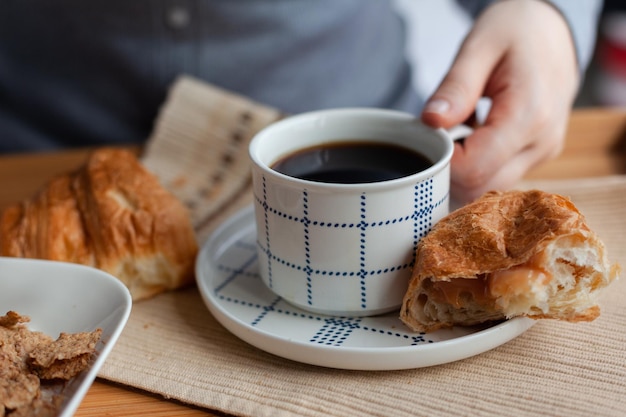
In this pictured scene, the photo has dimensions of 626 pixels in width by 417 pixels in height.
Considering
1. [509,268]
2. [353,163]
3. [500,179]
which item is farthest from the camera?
[500,179]

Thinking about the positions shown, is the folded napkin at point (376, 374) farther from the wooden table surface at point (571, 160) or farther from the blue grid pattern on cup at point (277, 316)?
the wooden table surface at point (571, 160)

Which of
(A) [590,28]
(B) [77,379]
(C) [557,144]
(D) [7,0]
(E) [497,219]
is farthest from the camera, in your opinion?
(D) [7,0]

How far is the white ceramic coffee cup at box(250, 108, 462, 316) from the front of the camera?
2.82 feet

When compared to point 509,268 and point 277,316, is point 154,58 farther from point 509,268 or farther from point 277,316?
point 509,268

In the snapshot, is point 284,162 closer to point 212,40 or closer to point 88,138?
point 212,40

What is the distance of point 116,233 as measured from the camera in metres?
1.05

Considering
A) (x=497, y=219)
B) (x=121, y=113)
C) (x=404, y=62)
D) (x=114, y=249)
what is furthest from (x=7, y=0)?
(x=497, y=219)

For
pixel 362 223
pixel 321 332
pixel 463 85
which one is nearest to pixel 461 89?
pixel 463 85

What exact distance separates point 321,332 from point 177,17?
858mm

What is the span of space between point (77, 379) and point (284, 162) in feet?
1.36

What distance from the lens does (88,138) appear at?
5.49ft

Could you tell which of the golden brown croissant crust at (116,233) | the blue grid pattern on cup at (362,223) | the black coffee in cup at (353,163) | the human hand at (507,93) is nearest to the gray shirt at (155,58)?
the human hand at (507,93)

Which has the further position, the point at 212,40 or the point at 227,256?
the point at 212,40

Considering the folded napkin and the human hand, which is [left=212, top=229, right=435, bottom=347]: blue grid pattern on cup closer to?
the folded napkin
